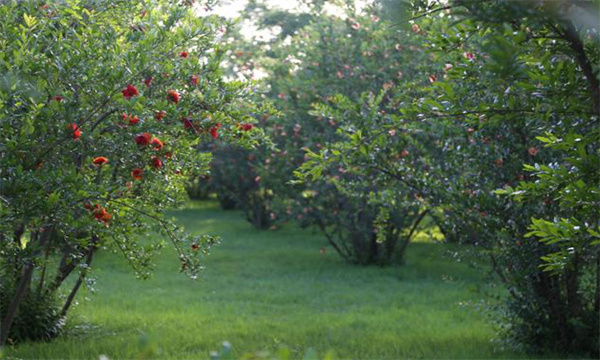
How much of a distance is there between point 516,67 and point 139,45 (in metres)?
2.74

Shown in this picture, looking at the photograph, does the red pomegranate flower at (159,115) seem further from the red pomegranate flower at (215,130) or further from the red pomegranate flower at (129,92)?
the red pomegranate flower at (215,130)

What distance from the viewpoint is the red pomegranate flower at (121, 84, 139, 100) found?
15.4ft

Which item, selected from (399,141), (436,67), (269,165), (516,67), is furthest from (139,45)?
(269,165)

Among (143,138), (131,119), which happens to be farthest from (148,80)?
(143,138)

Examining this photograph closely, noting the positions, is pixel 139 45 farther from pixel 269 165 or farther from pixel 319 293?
pixel 269 165

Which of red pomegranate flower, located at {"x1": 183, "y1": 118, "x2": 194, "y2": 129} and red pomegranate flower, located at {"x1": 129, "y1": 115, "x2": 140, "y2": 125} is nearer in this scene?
red pomegranate flower, located at {"x1": 129, "y1": 115, "x2": 140, "y2": 125}

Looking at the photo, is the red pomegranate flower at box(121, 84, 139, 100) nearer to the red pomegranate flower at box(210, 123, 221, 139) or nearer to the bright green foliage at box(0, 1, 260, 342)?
the bright green foliage at box(0, 1, 260, 342)

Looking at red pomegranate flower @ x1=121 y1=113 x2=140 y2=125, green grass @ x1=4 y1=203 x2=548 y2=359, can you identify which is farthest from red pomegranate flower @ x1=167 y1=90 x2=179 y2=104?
green grass @ x1=4 y1=203 x2=548 y2=359

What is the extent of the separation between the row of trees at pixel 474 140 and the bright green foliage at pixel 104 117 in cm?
107

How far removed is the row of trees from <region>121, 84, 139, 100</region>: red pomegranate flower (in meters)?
1.17

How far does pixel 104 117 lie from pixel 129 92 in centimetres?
35

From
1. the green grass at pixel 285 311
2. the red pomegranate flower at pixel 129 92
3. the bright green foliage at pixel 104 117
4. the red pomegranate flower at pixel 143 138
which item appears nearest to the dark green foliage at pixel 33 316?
the green grass at pixel 285 311

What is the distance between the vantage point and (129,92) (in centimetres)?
470

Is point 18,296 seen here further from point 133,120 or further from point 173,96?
point 173,96
